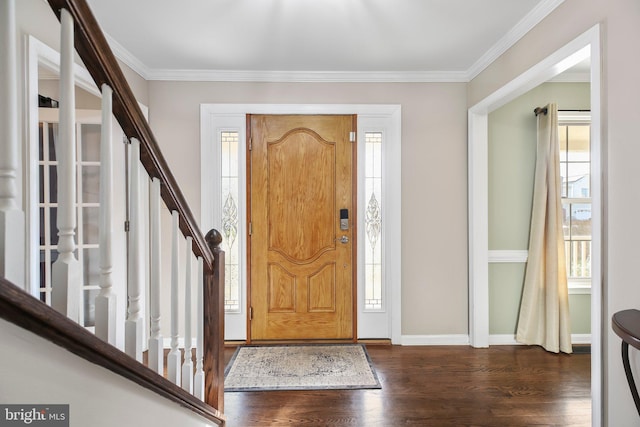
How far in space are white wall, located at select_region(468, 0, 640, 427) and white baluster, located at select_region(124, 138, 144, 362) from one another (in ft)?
6.67

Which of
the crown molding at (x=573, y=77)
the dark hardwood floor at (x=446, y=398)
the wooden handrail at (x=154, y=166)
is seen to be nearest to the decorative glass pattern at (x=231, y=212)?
the dark hardwood floor at (x=446, y=398)

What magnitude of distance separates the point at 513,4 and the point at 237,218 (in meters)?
2.64

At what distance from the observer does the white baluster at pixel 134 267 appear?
3.12ft

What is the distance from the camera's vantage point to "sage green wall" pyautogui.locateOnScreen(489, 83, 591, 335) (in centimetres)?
329

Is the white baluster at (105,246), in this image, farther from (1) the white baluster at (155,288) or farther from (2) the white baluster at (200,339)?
(2) the white baluster at (200,339)

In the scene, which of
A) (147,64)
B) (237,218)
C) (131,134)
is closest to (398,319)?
(237,218)

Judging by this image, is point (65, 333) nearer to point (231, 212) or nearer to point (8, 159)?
point (8, 159)

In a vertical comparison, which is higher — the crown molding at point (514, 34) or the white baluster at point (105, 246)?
the crown molding at point (514, 34)

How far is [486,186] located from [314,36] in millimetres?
1981

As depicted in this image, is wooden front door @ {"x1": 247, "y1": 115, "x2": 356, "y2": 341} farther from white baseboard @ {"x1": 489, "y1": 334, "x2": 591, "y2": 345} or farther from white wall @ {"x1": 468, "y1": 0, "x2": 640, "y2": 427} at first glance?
white wall @ {"x1": 468, "y1": 0, "x2": 640, "y2": 427}

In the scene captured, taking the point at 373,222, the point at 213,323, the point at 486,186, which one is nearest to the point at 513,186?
the point at 486,186

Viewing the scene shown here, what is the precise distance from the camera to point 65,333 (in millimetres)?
617

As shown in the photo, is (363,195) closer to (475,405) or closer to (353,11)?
(353,11)

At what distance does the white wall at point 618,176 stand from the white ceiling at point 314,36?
55cm
